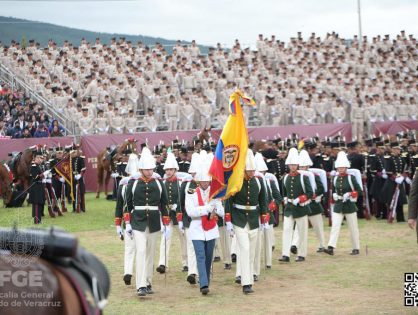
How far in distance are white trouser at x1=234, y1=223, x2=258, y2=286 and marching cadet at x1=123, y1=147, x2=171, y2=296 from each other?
3.83 feet

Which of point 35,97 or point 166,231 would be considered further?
point 35,97

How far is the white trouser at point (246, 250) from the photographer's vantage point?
1233 centimetres

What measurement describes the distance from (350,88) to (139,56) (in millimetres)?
9294

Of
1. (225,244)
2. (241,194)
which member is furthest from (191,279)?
(225,244)

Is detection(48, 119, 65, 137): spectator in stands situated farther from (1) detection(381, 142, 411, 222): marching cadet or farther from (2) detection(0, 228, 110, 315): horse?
(2) detection(0, 228, 110, 315): horse

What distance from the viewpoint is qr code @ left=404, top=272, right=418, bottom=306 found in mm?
10992

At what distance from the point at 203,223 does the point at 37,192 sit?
993 centimetres

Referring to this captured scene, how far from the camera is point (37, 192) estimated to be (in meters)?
21.4

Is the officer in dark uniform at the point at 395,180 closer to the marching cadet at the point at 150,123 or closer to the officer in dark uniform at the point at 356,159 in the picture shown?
the officer in dark uniform at the point at 356,159

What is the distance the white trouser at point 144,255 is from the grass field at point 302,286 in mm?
280

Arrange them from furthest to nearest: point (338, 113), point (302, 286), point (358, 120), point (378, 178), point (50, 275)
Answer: point (338, 113)
point (358, 120)
point (378, 178)
point (302, 286)
point (50, 275)

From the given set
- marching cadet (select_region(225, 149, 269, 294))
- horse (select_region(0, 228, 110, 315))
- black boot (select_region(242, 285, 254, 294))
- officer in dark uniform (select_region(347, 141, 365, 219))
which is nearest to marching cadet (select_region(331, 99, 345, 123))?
officer in dark uniform (select_region(347, 141, 365, 219))

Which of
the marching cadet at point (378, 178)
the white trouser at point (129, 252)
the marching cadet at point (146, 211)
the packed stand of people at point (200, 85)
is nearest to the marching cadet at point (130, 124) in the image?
the packed stand of people at point (200, 85)

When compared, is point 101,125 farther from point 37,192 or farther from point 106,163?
point 37,192
